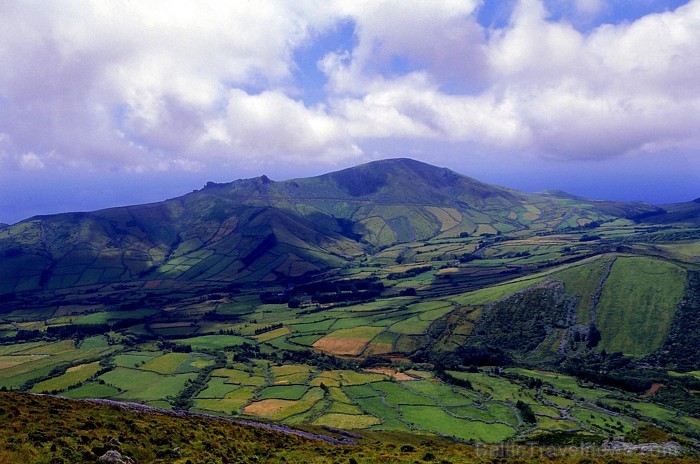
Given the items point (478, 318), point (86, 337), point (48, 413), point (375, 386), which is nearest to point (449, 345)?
point (478, 318)

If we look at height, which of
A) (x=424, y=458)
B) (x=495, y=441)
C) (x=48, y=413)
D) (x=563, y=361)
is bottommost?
(x=563, y=361)

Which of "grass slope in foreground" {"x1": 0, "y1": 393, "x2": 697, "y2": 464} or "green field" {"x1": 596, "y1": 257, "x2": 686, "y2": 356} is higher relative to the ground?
"grass slope in foreground" {"x1": 0, "y1": 393, "x2": 697, "y2": 464}

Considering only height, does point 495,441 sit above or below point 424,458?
below

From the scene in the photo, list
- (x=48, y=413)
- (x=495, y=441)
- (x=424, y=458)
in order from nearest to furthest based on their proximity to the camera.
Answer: (x=424, y=458)
(x=48, y=413)
(x=495, y=441)

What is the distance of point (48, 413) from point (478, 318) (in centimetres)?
15913

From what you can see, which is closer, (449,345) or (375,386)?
(375,386)

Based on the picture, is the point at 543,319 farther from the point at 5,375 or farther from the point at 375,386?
the point at 5,375

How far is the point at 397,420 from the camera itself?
91688mm

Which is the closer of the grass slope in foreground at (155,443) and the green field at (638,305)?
the grass slope in foreground at (155,443)

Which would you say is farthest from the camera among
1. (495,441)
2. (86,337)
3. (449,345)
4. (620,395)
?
(86,337)

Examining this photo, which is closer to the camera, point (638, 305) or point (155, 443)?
point (155, 443)

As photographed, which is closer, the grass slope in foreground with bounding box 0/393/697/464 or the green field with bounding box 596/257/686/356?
the grass slope in foreground with bounding box 0/393/697/464

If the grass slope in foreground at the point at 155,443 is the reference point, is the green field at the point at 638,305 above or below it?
below

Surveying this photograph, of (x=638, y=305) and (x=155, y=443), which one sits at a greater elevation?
(x=155, y=443)
